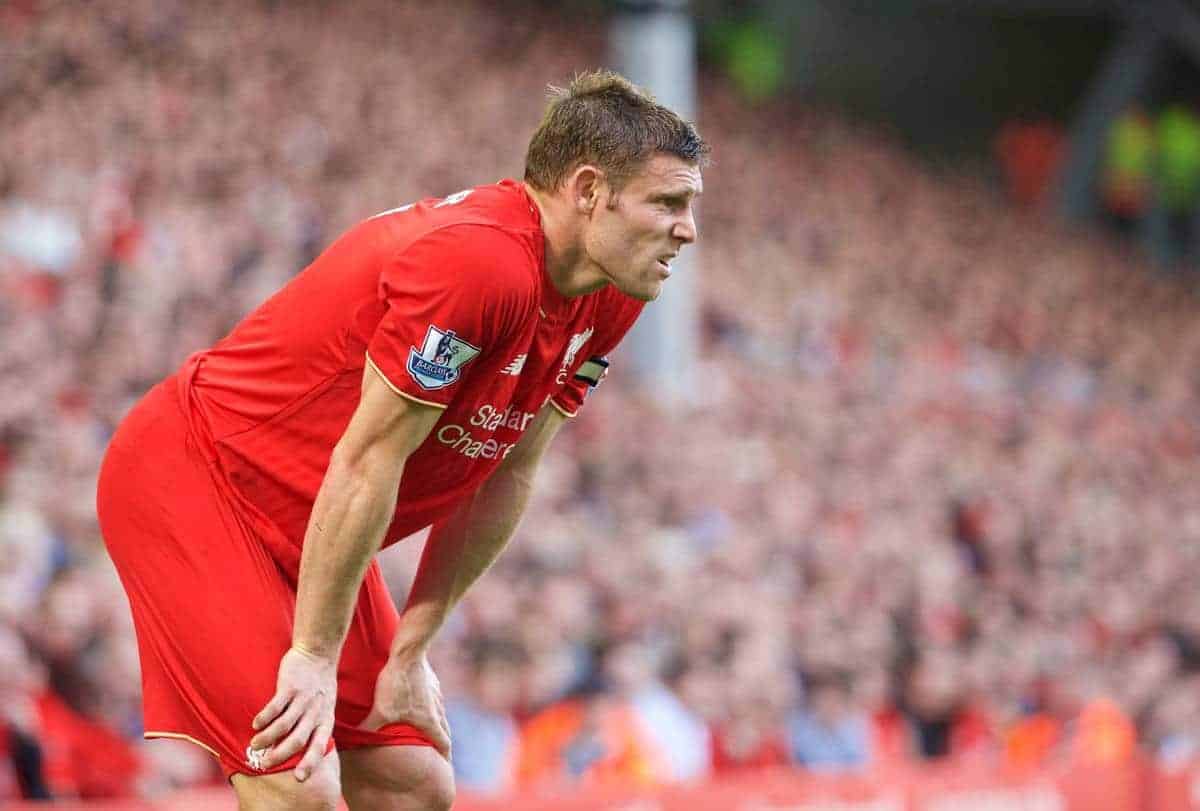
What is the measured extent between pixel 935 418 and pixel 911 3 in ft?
47.0

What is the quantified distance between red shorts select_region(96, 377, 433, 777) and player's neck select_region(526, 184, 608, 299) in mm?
791

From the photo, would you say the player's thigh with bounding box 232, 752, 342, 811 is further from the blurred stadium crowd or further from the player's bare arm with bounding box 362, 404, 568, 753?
the blurred stadium crowd

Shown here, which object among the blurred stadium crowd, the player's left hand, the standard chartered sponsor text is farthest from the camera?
the blurred stadium crowd

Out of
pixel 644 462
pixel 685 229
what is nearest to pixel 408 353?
pixel 685 229

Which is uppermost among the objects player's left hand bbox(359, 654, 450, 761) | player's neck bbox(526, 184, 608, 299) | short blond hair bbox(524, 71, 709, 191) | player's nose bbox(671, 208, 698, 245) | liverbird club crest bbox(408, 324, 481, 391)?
short blond hair bbox(524, 71, 709, 191)

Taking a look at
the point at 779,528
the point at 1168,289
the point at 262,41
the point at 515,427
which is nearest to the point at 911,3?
the point at 1168,289

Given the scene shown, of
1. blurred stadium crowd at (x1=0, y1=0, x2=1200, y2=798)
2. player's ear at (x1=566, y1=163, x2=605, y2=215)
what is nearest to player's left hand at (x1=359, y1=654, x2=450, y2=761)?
player's ear at (x1=566, y1=163, x2=605, y2=215)

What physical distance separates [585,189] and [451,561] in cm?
101

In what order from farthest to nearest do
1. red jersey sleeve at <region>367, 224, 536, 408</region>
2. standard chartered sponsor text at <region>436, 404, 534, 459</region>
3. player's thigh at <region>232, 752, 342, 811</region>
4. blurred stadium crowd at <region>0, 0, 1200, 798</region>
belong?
blurred stadium crowd at <region>0, 0, 1200, 798</region> → standard chartered sponsor text at <region>436, 404, 534, 459</region> → player's thigh at <region>232, 752, 342, 811</region> → red jersey sleeve at <region>367, 224, 536, 408</region>

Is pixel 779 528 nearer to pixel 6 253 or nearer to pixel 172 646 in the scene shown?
pixel 6 253

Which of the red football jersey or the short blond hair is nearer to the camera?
the red football jersey

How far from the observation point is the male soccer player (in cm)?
315

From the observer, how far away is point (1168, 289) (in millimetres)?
23250

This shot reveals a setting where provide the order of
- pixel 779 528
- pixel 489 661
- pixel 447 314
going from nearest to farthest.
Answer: pixel 447 314 < pixel 489 661 < pixel 779 528
